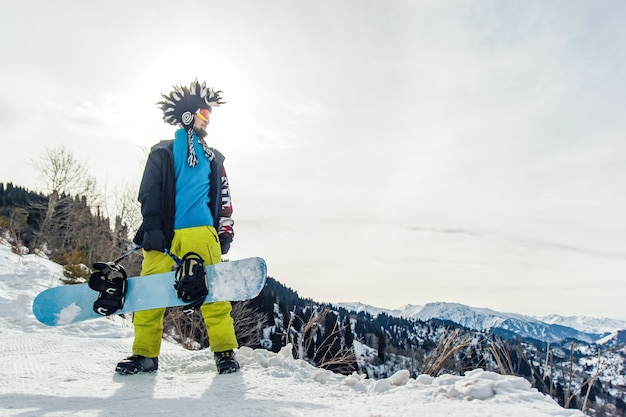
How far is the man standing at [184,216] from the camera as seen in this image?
285 cm

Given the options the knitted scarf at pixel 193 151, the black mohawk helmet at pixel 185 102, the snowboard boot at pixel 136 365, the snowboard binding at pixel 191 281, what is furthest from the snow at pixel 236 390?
the black mohawk helmet at pixel 185 102

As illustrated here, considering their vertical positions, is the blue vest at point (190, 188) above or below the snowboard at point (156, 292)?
above

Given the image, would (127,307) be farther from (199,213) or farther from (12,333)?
(12,333)

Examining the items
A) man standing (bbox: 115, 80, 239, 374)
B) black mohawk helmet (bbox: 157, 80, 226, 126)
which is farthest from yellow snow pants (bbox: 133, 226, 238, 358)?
black mohawk helmet (bbox: 157, 80, 226, 126)

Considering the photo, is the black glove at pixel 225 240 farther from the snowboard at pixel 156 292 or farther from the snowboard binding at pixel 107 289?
the snowboard binding at pixel 107 289

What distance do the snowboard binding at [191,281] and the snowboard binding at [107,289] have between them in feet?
1.62

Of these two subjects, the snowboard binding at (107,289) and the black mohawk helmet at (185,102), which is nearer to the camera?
the snowboard binding at (107,289)

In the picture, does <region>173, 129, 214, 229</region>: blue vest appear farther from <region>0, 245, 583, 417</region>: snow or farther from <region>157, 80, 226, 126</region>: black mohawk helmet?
<region>0, 245, 583, 417</region>: snow

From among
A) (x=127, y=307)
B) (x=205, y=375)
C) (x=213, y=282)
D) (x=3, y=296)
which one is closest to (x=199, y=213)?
(x=213, y=282)

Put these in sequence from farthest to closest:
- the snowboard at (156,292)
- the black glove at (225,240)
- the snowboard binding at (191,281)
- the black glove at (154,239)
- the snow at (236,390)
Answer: the black glove at (225,240)
the black glove at (154,239)
the snowboard at (156,292)
the snowboard binding at (191,281)
the snow at (236,390)

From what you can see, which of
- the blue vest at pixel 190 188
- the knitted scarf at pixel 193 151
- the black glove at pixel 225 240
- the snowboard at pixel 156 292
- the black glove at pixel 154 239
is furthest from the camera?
the black glove at pixel 225 240

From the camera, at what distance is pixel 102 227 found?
23.2 m

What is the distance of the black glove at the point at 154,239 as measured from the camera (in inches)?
114

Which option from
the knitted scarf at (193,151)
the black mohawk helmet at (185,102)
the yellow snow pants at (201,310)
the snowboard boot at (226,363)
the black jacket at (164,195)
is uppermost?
the black mohawk helmet at (185,102)
